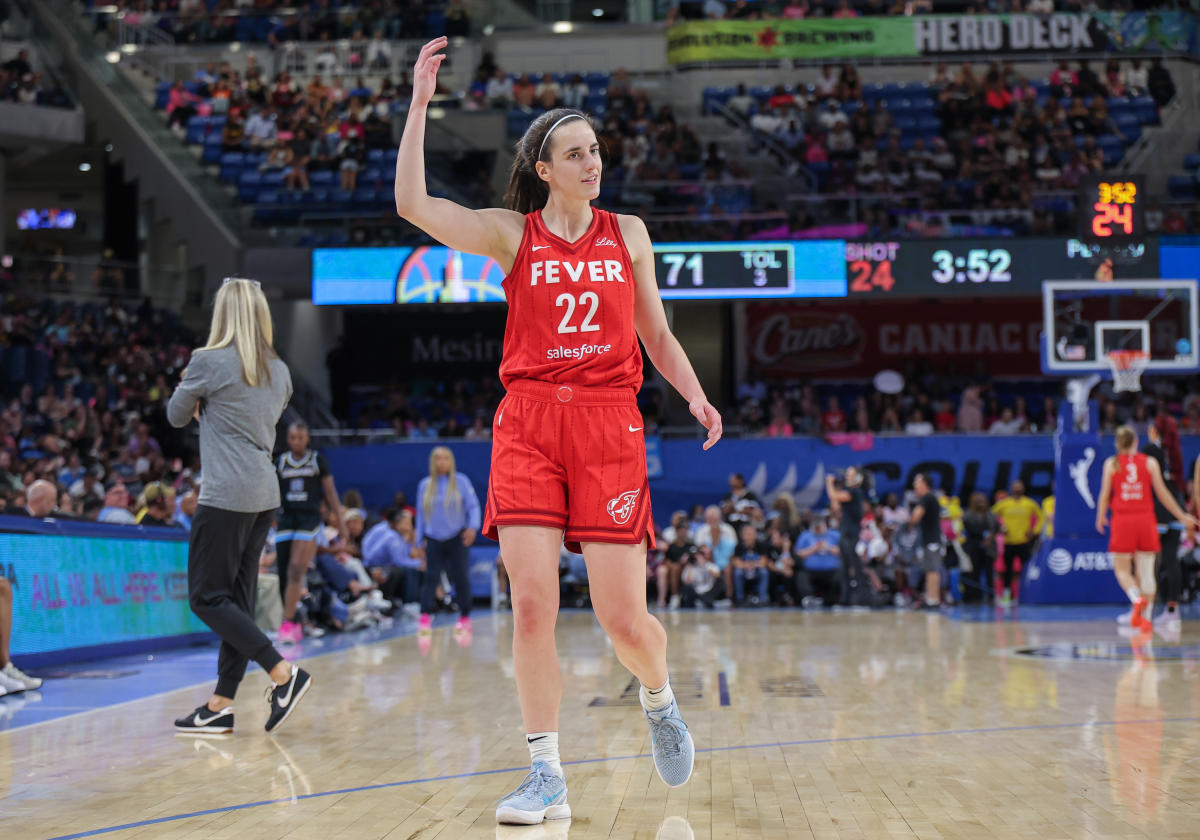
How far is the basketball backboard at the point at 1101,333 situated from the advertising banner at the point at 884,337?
7.73m

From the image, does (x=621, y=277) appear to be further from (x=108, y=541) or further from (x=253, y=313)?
(x=108, y=541)

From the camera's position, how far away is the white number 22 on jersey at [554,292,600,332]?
11.8 feet

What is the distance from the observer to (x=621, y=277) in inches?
145

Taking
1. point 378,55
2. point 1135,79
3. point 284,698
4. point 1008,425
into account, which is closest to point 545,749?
point 284,698

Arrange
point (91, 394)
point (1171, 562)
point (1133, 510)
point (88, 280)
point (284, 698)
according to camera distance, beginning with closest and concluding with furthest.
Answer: point (284, 698) < point (1133, 510) < point (1171, 562) < point (91, 394) < point (88, 280)

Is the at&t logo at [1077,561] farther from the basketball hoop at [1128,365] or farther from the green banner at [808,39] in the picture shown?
the green banner at [808,39]

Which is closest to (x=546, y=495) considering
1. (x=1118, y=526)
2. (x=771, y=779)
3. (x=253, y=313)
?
(x=771, y=779)

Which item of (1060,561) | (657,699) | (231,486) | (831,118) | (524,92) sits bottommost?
(1060,561)

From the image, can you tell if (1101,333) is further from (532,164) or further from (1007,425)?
(532,164)

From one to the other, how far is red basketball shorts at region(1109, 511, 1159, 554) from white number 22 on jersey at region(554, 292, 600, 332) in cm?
839

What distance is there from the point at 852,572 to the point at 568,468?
12.4 meters

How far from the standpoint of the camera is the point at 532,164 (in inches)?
151

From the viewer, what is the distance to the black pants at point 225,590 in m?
5.25

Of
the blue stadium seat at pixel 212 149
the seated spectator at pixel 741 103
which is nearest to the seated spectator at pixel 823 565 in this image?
the seated spectator at pixel 741 103
